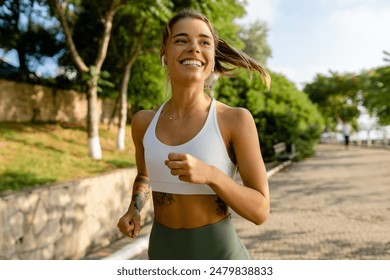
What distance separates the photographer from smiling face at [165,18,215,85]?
1801 millimetres

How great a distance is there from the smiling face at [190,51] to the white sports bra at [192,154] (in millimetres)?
164

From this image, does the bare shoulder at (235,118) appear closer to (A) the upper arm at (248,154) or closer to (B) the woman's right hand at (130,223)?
(A) the upper arm at (248,154)

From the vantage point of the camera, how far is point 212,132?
1739mm

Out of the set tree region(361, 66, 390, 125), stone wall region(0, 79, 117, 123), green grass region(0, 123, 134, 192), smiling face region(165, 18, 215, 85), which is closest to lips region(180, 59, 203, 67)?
smiling face region(165, 18, 215, 85)

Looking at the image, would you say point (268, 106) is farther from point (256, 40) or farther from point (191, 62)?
point (256, 40)

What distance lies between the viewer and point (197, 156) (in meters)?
1.71

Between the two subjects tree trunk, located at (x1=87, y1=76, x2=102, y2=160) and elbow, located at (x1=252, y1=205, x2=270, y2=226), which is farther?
tree trunk, located at (x1=87, y1=76, x2=102, y2=160)

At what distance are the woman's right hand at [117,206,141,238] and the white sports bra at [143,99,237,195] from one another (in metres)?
0.24

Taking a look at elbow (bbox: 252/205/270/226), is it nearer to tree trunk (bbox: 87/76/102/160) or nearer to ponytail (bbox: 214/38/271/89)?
ponytail (bbox: 214/38/271/89)

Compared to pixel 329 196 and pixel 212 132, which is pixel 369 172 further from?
pixel 212 132

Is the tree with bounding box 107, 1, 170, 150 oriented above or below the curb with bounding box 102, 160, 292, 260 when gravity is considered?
above

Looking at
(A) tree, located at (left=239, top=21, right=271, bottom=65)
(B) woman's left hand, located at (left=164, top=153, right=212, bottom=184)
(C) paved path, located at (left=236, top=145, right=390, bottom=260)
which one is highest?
(A) tree, located at (left=239, top=21, right=271, bottom=65)

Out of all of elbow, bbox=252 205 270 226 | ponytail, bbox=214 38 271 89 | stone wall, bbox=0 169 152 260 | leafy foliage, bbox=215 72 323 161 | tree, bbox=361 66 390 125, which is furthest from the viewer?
leafy foliage, bbox=215 72 323 161
